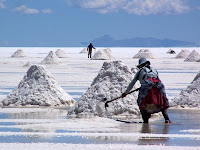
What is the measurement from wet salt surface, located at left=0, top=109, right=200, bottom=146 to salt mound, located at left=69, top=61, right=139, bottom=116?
0.60 meters

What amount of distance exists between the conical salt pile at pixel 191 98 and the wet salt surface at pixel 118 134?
231 cm

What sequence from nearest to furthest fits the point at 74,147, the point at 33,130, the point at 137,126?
1. the point at 74,147
2. the point at 33,130
3. the point at 137,126

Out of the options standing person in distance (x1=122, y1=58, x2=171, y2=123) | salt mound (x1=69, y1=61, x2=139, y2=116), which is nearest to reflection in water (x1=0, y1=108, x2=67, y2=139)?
salt mound (x1=69, y1=61, x2=139, y2=116)

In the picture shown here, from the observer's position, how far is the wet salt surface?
27.4 feet

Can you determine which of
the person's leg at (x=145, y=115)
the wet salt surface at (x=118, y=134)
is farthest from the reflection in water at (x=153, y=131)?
the person's leg at (x=145, y=115)

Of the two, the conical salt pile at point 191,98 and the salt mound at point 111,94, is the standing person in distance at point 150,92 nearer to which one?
→ the salt mound at point 111,94

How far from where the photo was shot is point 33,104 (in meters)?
13.7

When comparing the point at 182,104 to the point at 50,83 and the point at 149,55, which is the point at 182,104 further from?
the point at 149,55

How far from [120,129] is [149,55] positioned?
40.4 m

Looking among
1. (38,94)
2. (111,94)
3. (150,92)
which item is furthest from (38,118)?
(38,94)

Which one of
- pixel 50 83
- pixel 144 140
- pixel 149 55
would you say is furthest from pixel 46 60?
pixel 144 140

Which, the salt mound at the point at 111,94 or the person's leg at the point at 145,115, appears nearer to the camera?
the person's leg at the point at 145,115

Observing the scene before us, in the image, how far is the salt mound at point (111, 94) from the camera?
11.7 m

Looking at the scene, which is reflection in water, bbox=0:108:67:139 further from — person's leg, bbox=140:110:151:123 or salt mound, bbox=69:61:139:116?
person's leg, bbox=140:110:151:123
